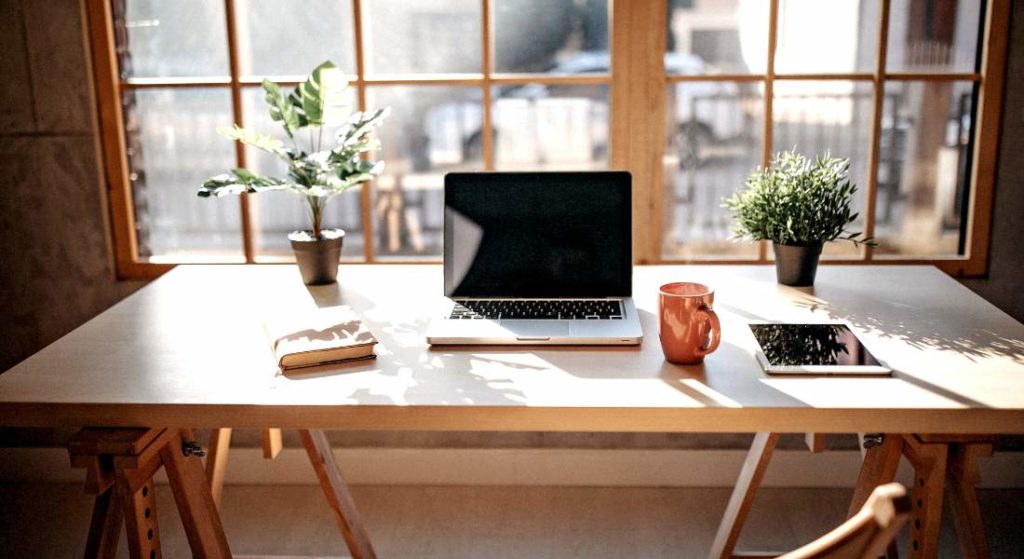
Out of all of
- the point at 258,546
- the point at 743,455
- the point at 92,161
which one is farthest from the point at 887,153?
the point at 92,161

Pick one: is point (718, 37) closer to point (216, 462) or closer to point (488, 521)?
point (488, 521)

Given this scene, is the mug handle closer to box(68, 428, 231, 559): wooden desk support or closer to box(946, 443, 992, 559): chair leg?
box(946, 443, 992, 559): chair leg

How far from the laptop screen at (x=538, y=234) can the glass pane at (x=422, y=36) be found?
717 millimetres

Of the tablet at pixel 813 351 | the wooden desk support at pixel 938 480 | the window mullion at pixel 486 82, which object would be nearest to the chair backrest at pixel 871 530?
the tablet at pixel 813 351

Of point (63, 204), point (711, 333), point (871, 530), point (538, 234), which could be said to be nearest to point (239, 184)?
point (538, 234)

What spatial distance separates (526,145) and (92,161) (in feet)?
4.33

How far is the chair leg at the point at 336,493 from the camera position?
7.22ft

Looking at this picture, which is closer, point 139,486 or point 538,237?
point 139,486

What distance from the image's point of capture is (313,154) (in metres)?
2.17

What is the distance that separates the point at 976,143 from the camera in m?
2.66

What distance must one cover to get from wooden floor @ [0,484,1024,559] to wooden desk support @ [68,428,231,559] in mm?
863

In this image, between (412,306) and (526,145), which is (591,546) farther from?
(526,145)

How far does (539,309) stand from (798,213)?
0.67m

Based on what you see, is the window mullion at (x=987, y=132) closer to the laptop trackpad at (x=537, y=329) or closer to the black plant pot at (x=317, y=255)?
the laptop trackpad at (x=537, y=329)
